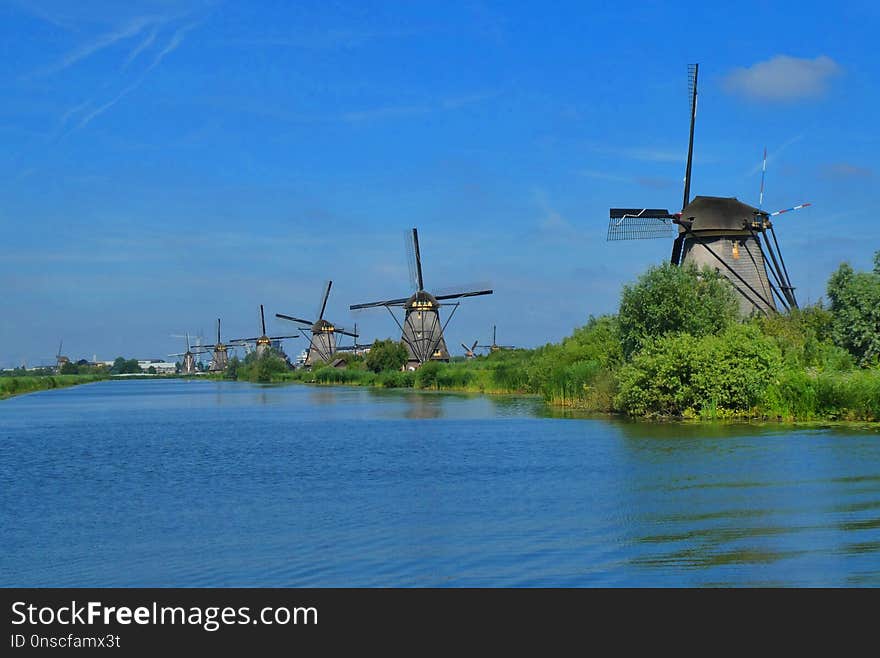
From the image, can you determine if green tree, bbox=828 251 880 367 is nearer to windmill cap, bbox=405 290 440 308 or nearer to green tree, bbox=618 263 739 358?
green tree, bbox=618 263 739 358

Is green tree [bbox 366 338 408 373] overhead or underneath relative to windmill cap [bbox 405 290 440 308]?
underneath

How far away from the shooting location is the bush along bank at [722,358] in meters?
27.3

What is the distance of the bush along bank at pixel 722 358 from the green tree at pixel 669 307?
0.04 metres

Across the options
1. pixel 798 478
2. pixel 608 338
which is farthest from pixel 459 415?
pixel 798 478

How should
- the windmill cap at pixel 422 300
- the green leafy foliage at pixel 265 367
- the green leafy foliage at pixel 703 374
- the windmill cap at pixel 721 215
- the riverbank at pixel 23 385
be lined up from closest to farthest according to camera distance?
the green leafy foliage at pixel 703 374 < the windmill cap at pixel 721 215 < the windmill cap at pixel 422 300 < the riverbank at pixel 23 385 < the green leafy foliage at pixel 265 367

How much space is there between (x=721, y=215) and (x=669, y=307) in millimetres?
9940

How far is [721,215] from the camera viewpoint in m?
41.1

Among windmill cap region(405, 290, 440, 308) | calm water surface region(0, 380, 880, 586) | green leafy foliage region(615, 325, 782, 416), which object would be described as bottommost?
calm water surface region(0, 380, 880, 586)

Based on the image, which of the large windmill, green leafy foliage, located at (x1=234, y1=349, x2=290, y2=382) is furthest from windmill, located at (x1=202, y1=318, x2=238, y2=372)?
the large windmill

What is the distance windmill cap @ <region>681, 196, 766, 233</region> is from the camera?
134ft

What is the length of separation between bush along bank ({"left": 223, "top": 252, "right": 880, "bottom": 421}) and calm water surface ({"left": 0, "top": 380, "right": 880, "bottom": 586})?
2602 mm

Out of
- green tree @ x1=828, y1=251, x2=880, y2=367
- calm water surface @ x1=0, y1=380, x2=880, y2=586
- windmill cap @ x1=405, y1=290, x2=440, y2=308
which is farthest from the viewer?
windmill cap @ x1=405, y1=290, x2=440, y2=308

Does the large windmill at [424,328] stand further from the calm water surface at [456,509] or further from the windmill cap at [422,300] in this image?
the calm water surface at [456,509]

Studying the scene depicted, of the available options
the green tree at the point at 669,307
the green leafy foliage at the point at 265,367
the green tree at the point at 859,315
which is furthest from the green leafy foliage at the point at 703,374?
the green leafy foliage at the point at 265,367
